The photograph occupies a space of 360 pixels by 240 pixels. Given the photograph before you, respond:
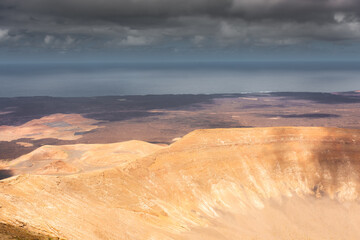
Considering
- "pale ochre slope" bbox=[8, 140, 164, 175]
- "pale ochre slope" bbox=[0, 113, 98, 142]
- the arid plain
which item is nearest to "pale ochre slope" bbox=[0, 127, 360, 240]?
the arid plain

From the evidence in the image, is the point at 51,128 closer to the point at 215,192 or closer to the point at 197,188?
the point at 197,188

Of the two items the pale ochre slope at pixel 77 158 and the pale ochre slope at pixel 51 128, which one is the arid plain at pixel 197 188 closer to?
the pale ochre slope at pixel 77 158

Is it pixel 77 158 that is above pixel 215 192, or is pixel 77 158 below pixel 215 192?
above

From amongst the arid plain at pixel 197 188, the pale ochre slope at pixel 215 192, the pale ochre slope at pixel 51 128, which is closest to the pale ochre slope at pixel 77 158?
the arid plain at pixel 197 188

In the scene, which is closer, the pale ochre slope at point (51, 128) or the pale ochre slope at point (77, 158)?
the pale ochre slope at point (77, 158)

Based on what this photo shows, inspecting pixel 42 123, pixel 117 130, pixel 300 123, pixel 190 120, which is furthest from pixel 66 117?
pixel 300 123

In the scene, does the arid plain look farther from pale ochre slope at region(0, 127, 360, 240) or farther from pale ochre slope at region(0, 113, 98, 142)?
pale ochre slope at region(0, 113, 98, 142)

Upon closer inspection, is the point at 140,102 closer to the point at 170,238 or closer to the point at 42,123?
the point at 42,123

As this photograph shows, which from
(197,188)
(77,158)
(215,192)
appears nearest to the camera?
(197,188)

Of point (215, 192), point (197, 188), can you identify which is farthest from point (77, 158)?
point (215, 192)

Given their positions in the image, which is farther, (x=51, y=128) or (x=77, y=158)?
(x=51, y=128)
